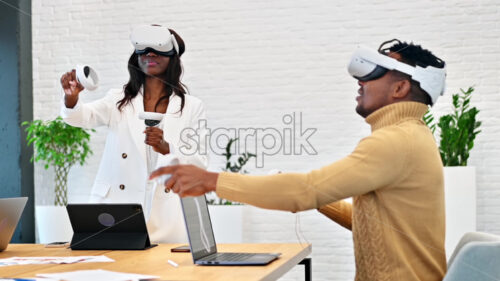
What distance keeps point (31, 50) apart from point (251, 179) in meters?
4.38

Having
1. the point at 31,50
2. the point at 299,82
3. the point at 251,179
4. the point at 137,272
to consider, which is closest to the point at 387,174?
the point at 251,179

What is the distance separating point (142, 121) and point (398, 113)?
1.24 m

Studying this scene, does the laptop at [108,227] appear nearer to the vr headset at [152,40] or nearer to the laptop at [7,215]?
the laptop at [7,215]

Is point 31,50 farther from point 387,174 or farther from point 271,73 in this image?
point 387,174

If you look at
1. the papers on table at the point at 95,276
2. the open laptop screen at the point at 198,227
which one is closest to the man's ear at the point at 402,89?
the open laptop screen at the point at 198,227

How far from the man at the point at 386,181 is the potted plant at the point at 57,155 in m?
3.49

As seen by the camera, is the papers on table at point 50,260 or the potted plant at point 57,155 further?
the potted plant at point 57,155

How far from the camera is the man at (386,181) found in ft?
5.67

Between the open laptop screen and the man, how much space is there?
1.23 feet

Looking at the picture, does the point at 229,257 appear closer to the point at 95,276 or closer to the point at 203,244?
the point at 203,244

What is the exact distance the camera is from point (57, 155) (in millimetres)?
5137

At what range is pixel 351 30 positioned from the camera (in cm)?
517

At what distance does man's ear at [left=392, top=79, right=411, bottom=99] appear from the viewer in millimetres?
2018

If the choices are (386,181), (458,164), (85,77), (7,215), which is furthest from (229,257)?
(458,164)
